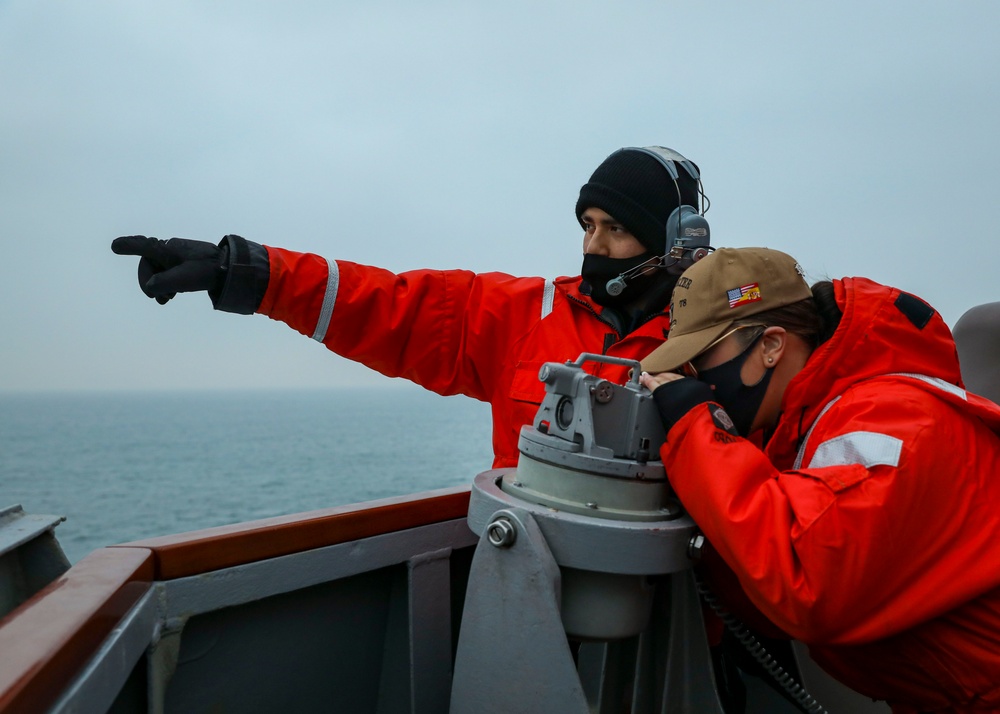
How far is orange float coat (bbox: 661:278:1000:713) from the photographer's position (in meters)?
1.13

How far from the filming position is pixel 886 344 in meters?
1.37

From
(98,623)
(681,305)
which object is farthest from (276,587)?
(681,305)

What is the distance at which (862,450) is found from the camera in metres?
1.19

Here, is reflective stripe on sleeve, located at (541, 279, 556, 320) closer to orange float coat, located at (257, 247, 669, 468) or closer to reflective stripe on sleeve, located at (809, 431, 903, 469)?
orange float coat, located at (257, 247, 669, 468)

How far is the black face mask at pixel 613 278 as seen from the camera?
6.49 feet

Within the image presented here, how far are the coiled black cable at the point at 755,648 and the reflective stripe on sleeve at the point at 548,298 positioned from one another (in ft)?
2.54

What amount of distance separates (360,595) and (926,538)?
3.76 feet

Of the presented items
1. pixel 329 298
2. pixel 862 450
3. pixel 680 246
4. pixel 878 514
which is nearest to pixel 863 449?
pixel 862 450

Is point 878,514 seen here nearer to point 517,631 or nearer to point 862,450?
point 862,450

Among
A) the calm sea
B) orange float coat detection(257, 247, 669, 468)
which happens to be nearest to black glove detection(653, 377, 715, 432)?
orange float coat detection(257, 247, 669, 468)

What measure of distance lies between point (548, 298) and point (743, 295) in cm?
71

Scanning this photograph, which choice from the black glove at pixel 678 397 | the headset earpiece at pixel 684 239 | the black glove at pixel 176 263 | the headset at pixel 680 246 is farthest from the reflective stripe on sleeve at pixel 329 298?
the black glove at pixel 678 397

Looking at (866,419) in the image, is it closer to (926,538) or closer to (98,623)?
(926,538)

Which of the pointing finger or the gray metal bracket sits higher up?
the pointing finger
